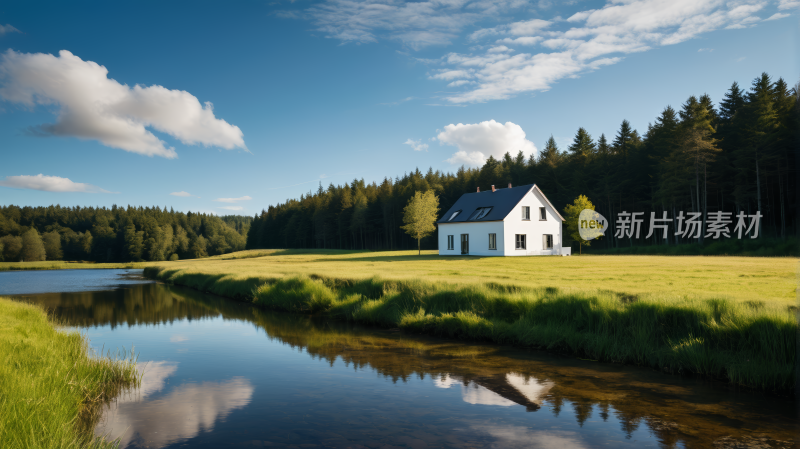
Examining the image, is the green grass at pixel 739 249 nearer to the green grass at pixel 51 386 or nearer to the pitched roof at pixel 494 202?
the pitched roof at pixel 494 202

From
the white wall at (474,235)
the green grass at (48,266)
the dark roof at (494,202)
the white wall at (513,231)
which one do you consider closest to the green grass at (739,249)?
the white wall at (513,231)

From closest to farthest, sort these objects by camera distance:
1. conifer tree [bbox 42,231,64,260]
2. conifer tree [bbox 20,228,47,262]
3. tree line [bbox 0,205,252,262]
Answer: conifer tree [bbox 20,228,47,262] < tree line [bbox 0,205,252,262] < conifer tree [bbox 42,231,64,260]

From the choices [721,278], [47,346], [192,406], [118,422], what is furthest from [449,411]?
[721,278]

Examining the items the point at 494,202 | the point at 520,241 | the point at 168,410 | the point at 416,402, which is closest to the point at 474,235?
the point at 494,202

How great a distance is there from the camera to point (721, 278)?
16.8 metres

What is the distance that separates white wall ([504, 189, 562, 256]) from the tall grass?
26.2 metres

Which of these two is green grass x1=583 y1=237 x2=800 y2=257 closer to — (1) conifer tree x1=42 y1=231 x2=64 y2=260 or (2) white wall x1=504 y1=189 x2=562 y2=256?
(2) white wall x1=504 y1=189 x2=562 y2=256

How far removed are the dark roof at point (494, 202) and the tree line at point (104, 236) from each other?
69.7 meters

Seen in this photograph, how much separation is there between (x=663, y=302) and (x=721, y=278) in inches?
340

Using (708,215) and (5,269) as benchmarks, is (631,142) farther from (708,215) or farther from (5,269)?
A: (5,269)

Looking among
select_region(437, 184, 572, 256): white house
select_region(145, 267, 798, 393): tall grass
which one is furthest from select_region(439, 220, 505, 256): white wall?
select_region(145, 267, 798, 393): tall grass

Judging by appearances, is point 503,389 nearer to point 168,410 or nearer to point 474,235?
point 168,410

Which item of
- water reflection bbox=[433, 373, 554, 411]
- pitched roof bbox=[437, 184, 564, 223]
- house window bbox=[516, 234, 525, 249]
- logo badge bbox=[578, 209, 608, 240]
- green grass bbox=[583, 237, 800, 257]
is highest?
pitched roof bbox=[437, 184, 564, 223]

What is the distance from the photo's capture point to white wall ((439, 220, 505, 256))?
41.9m
